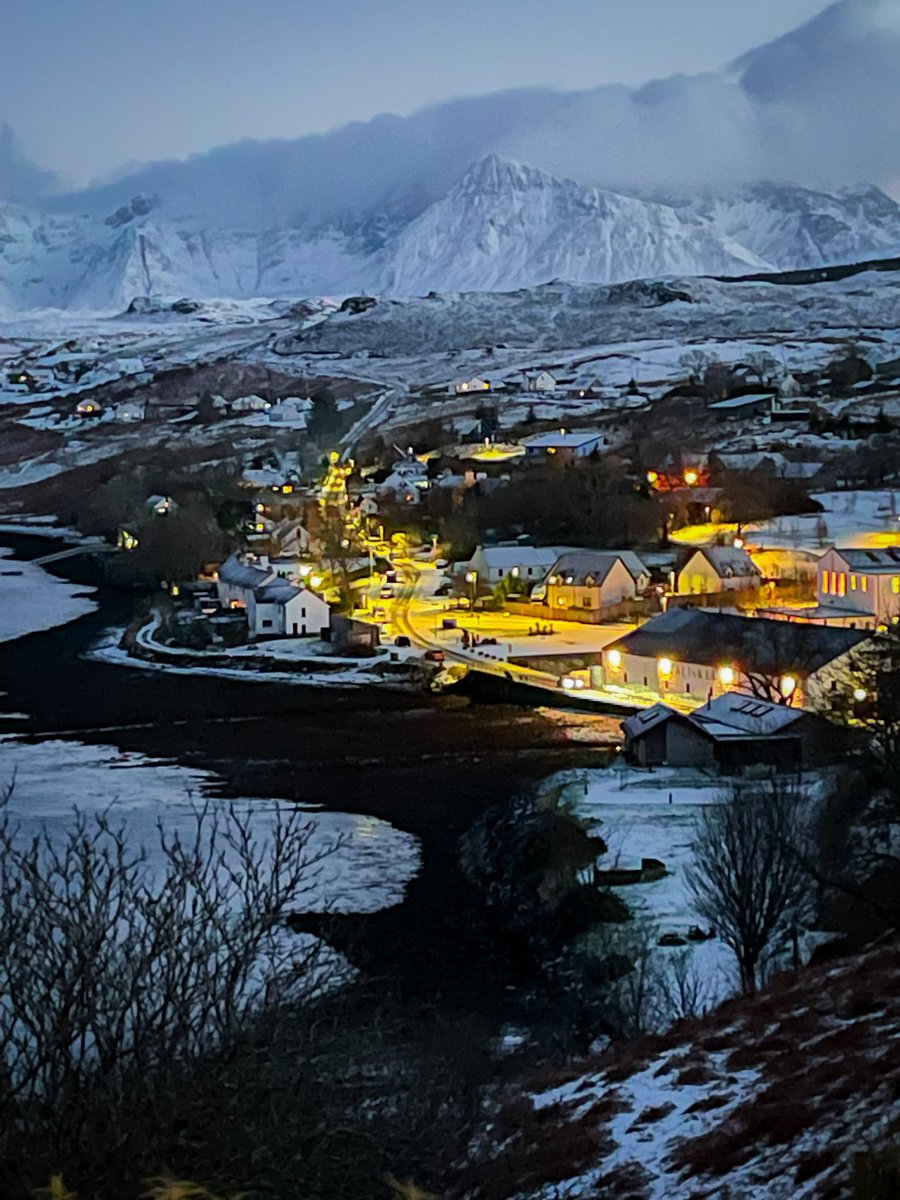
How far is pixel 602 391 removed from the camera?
35.8 metres

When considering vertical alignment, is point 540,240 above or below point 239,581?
above

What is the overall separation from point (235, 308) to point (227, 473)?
4929 cm

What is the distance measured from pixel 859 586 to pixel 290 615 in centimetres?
588

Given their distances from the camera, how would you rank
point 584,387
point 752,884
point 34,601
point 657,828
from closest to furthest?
1. point 752,884
2. point 657,828
3. point 34,601
4. point 584,387

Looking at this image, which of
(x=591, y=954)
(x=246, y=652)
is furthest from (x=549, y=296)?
(x=591, y=954)

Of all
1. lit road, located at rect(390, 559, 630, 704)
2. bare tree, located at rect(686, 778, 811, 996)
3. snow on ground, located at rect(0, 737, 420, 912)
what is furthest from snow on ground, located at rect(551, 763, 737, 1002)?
lit road, located at rect(390, 559, 630, 704)

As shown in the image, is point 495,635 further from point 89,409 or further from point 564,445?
point 89,409

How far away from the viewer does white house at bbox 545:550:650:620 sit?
52.0 feet

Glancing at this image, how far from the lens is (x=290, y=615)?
638 inches

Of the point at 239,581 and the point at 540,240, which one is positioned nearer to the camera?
the point at 239,581

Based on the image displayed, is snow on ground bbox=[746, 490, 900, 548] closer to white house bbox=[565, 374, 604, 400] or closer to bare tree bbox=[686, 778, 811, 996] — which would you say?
bare tree bbox=[686, 778, 811, 996]

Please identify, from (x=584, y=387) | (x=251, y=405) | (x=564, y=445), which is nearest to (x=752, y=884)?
(x=564, y=445)

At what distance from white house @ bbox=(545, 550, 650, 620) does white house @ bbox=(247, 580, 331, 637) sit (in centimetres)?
245

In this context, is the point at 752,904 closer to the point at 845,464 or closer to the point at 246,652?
the point at 246,652
